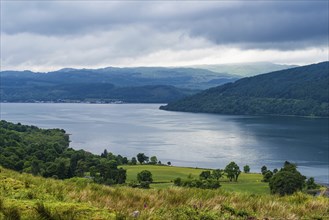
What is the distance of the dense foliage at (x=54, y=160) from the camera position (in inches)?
2918

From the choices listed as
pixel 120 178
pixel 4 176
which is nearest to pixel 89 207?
pixel 4 176

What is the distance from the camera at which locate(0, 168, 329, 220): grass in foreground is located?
21.1ft

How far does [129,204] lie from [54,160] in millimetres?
94564

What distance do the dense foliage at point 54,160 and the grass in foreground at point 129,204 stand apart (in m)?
50.2

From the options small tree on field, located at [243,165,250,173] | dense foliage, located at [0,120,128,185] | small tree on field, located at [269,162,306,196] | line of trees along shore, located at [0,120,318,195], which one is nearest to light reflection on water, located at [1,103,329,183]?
small tree on field, located at [243,165,250,173]

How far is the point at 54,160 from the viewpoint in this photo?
323 ft

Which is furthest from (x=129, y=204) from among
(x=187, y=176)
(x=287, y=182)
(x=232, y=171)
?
(x=232, y=171)

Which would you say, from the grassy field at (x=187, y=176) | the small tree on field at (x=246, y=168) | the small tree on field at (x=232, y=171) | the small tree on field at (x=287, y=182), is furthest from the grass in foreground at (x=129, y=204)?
the small tree on field at (x=246, y=168)

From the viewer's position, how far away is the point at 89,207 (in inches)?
271

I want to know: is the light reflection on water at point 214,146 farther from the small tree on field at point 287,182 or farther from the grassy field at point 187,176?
the small tree on field at point 287,182

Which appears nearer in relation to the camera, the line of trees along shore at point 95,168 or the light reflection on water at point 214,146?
the line of trees along shore at point 95,168

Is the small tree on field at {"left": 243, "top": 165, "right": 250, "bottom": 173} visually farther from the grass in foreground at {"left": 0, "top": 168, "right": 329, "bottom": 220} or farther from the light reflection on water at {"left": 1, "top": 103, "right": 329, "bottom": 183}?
the grass in foreground at {"left": 0, "top": 168, "right": 329, "bottom": 220}

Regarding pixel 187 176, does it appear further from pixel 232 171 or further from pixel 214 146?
pixel 214 146

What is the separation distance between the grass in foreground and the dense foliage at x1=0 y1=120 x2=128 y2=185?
165ft
